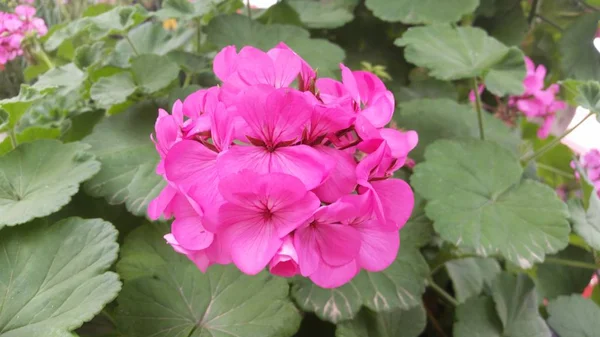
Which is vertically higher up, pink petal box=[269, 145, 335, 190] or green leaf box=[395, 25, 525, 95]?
pink petal box=[269, 145, 335, 190]

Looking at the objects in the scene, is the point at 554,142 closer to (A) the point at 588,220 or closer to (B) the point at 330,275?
(A) the point at 588,220

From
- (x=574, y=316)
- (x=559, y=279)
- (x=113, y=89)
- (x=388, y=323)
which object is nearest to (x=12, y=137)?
(x=113, y=89)

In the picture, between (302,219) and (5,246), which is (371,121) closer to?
(302,219)

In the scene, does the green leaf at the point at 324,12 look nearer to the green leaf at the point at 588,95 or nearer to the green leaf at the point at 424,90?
the green leaf at the point at 424,90

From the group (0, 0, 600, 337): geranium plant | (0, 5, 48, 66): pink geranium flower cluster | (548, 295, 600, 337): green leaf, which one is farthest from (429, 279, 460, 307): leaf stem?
(0, 5, 48, 66): pink geranium flower cluster

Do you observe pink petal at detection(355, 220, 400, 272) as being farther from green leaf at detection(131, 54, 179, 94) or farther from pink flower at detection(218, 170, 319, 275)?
green leaf at detection(131, 54, 179, 94)

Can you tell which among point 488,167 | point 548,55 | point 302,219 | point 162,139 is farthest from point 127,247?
point 548,55
